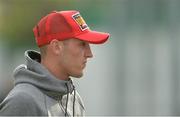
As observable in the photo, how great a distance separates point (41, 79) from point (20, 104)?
24 centimetres

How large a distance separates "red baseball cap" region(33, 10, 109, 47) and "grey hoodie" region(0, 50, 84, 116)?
133 mm

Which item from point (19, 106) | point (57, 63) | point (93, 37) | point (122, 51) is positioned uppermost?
point (93, 37)

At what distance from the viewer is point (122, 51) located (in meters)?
9.83

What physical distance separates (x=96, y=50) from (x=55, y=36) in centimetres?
612

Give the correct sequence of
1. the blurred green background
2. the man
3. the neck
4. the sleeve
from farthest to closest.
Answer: the blurred green background → the neck → the man → the sleeve

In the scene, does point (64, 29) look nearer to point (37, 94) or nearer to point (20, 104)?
point (37, 94)

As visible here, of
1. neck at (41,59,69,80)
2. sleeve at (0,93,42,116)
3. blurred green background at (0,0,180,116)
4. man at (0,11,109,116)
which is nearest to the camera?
sleeve at (0,93,42,116)

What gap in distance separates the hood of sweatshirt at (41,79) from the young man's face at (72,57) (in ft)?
0.23

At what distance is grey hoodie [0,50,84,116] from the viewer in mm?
3377

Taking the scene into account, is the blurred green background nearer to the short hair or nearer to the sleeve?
the short hair

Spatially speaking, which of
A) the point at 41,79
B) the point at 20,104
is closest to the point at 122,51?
the point at 41,79

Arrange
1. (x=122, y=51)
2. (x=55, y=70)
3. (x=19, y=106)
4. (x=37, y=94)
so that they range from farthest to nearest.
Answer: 1. (x=122, y=51)
2. (x=55, y=70)
3. (x=37, y=94)
4. (x=19, y=106)

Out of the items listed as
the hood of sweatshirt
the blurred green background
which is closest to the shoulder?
the hood of sweatshirt

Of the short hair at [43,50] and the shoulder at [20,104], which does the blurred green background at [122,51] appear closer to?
the short hair at [43,50]
